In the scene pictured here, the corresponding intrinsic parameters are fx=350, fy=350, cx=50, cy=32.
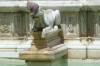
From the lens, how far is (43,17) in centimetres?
749

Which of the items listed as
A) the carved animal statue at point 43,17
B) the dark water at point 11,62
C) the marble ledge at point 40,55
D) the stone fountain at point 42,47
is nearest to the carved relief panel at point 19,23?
the dark water at point 11,62

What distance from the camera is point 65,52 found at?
321 inches

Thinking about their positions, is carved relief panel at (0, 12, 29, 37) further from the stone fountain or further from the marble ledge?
the marble ledge

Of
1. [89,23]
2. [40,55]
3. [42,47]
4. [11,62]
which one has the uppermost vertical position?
[89,23]

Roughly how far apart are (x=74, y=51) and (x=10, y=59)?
1.56 meters

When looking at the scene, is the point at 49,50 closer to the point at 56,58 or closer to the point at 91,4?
the point at 56,58

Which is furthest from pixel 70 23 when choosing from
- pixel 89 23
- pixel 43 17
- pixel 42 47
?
pixel 42 47

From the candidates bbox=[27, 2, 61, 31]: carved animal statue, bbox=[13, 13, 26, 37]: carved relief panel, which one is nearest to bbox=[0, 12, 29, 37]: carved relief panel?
bbox=[13, 13, 26, 37]: carved relief panel

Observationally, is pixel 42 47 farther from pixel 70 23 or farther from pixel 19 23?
pixel 19 23

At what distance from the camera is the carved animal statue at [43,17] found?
7.05m

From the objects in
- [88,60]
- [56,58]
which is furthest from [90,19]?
[56,58]

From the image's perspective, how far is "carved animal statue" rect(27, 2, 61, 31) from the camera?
705 centimetres

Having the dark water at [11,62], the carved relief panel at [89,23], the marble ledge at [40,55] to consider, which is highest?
the carved relief panel at [89,23]

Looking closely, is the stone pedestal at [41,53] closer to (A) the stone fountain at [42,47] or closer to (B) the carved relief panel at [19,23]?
(A) the stone fountain at [42,47]
